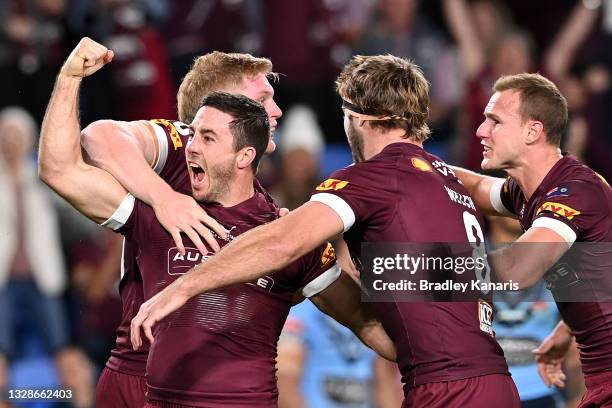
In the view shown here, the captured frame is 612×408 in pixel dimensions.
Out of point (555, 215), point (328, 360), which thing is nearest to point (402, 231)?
point (555, 215)

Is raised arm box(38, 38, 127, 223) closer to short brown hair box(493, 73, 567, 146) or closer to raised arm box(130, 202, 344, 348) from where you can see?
raised arm box(130, 202, 344, 348)

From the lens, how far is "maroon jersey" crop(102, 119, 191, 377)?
4863 mm

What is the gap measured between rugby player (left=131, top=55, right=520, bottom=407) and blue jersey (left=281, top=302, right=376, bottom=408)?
3088 mm

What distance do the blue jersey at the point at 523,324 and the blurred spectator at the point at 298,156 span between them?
255 cm

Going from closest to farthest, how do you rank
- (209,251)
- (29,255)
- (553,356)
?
(209,251) < (553,356) < (29,255)

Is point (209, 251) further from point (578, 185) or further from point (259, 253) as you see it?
point (578, 185)

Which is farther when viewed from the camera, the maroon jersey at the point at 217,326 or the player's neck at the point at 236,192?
the player's neck at the point at 236,192

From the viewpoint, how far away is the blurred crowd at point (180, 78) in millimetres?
8844

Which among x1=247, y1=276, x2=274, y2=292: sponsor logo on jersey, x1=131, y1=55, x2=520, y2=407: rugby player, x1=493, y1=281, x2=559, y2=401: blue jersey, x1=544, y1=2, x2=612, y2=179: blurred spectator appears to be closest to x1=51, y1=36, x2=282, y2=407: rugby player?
x1=247, y1=276, x2=274, y2=292: sponsor logo on jersey

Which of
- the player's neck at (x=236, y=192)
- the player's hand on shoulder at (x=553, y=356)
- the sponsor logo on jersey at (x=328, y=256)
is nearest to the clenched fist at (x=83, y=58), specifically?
the player's neck at (x=236, y=192)

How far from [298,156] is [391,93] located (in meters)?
4.54

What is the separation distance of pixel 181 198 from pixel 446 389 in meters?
1.33

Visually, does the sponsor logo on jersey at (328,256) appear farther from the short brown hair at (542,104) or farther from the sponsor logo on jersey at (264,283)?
the short brown hair at (542,104)

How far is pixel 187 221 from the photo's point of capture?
4375 millimetres
